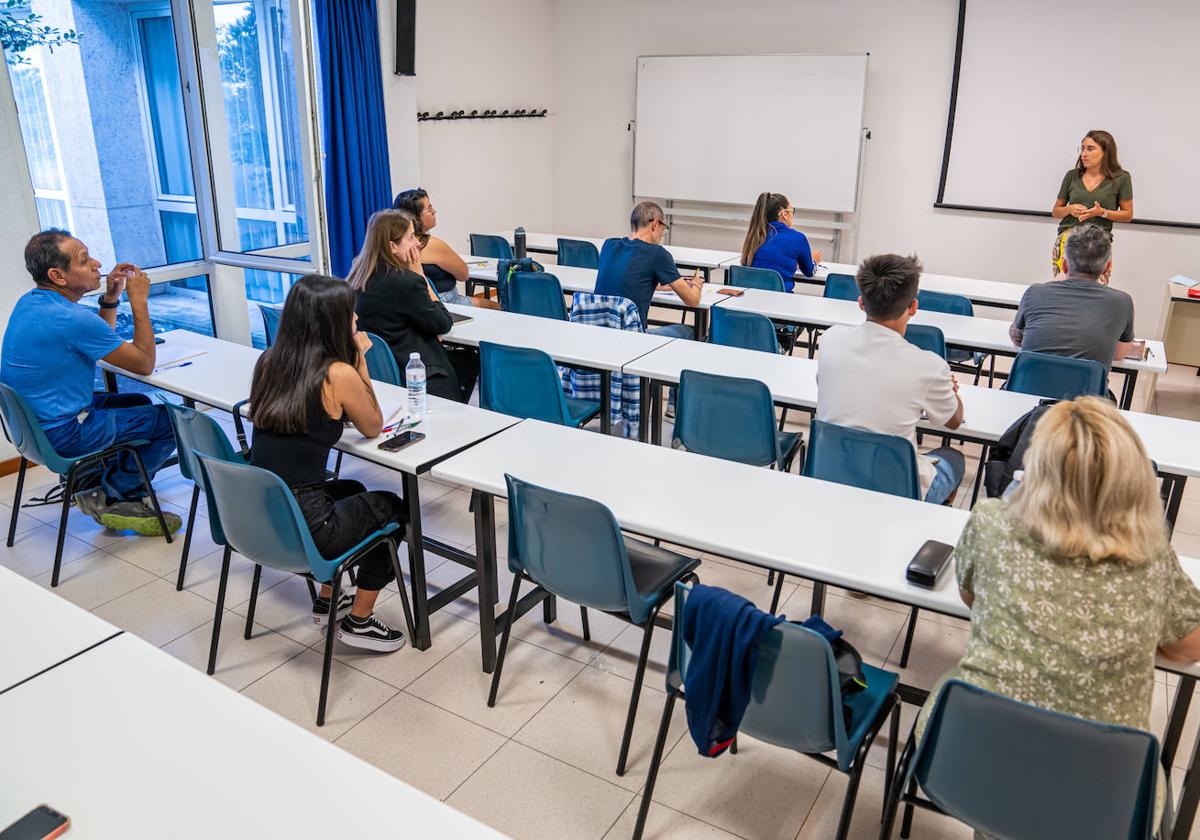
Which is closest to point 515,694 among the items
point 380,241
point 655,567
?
point 655,567

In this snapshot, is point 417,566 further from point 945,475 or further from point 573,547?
point 945,475

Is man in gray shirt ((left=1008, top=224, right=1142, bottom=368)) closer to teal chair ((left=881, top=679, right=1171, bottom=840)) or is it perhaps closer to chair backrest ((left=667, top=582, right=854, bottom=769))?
teal chair ((left=881, top=679, right=1171, bottom=840))

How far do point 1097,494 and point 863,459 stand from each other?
127 cm

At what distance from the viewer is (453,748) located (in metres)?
2.68

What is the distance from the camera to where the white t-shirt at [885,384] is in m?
2.91

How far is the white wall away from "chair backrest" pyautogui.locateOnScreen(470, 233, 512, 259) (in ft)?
8.50

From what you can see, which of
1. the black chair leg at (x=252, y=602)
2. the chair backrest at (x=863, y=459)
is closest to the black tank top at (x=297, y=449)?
the black chair leg at (x=252, y=602)

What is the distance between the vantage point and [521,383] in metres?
3.85

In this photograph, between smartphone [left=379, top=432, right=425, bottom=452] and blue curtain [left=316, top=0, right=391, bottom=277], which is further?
blue curtain [left=316, top=0, right=391, bottom=277]

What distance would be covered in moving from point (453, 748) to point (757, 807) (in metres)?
0.90

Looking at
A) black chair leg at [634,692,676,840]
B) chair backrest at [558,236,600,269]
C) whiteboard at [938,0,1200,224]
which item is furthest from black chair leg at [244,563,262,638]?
whiteboard at [938,0,1200,224]

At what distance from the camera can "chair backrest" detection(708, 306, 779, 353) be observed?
4.48 m

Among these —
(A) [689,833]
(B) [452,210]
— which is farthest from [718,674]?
(B) [452,210]

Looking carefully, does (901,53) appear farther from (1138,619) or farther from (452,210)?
(1138,619)
